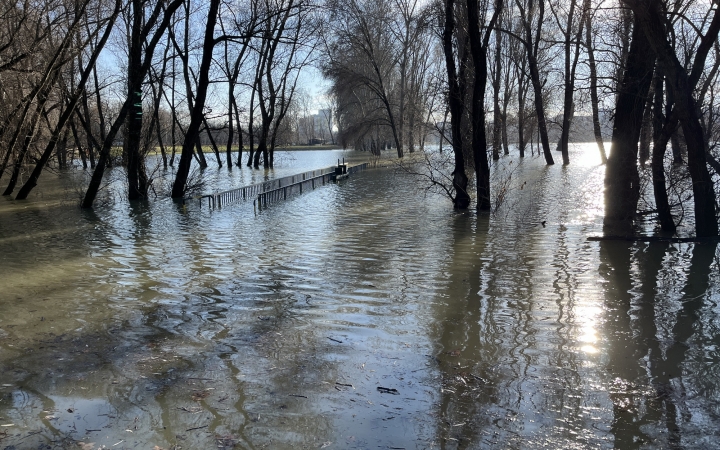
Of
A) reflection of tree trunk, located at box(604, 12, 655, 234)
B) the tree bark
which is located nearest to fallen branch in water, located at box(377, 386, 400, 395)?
reflection of tree trunk, located at box(604, 12, 655, 234)

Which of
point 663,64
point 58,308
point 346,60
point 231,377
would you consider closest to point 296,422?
point 231,377

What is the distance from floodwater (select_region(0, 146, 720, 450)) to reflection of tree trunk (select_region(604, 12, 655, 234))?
38.7 inches

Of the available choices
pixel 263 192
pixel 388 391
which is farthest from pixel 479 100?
pixel 388 391

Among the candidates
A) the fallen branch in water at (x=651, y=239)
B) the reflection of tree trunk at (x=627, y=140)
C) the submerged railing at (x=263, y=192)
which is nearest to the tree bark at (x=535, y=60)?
the submerged railing at (x=263, y=192)

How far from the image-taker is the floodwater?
144 inches

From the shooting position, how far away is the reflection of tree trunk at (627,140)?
10.2 metres

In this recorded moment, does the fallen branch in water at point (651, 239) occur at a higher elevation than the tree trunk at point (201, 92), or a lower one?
lower

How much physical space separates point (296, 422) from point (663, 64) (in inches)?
337

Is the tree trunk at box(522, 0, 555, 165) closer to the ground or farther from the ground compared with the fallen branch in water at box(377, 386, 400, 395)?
farther from the ground

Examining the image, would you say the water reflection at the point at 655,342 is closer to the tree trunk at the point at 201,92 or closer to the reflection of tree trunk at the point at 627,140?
the reflection of tree trunk at the point at 627,140

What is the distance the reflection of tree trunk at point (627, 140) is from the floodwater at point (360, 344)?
98 cm

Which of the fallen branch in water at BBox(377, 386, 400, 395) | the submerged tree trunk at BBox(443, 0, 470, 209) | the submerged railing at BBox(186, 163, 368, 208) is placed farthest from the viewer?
the submerged railing at BBox(186, 163, 368, 208)

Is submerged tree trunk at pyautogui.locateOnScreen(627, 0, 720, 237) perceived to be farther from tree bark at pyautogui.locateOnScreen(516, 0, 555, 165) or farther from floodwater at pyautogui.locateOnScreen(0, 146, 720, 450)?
tree bark at pyautogui.locateOnScreen(516, 0, 555, 165)

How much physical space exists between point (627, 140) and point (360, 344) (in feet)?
26.7
